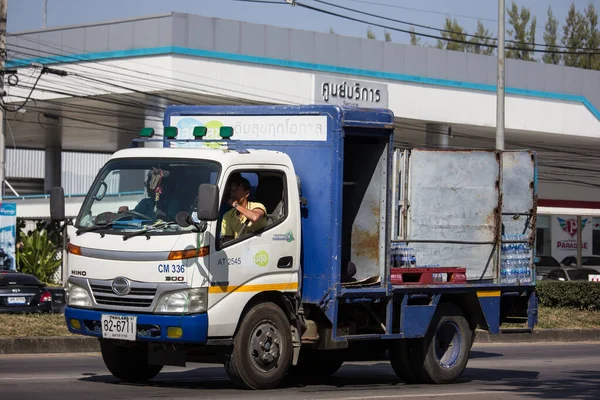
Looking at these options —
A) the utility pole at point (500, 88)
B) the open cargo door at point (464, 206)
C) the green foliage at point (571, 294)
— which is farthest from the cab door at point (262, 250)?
the utility pole at point (500, 88)

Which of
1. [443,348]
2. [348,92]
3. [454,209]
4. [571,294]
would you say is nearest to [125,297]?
[443,348]

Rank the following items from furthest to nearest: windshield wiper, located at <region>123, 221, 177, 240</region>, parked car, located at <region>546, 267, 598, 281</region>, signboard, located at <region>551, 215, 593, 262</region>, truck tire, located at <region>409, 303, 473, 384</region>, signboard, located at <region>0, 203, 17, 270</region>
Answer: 1. signboard, located at <region>551, 215, 593, 262</region>
2. parked car, located at <region>546, 267, 598, 281</region>
3. signboard, located at <region>0, 203, 17, 270</region>
4. truck tire, located at <region>409, 303, 473, 384</region>
5. windshield wiper, located at <region>123, 221, 177, 240</region>

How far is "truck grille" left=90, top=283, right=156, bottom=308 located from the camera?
10539mm

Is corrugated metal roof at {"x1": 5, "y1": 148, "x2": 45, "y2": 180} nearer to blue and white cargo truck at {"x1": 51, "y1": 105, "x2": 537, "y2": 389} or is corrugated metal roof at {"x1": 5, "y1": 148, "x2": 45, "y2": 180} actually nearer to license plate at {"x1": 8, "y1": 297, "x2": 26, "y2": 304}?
license plate at {"x1": 8, "y1": 297, "x2": 26, "y2": 304}

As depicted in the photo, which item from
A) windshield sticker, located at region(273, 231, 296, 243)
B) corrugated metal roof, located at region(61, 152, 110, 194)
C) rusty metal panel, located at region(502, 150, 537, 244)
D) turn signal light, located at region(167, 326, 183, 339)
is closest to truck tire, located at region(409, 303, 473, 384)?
rusty metal panel, located at region(502, 150, 537, 244)

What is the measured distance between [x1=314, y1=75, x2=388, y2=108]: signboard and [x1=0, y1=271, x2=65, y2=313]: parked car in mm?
20815

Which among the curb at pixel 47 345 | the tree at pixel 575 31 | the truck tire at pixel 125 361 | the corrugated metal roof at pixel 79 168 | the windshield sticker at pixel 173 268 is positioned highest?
the tree at pixel 575 31

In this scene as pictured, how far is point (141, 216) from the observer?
1089 centimetres

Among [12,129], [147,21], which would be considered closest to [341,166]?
[147,21]

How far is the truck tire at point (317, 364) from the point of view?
13344 mm

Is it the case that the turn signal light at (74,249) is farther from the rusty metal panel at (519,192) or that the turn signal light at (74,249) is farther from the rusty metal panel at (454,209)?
the rusty metal panel at (519,192)

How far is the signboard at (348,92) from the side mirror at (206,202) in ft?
95.6

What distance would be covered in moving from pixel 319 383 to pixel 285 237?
90.8 inches

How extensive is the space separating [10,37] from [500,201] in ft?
101
